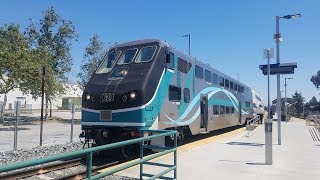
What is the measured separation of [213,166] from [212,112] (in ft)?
27.8

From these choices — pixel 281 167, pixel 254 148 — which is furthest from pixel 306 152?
pixel 281 167

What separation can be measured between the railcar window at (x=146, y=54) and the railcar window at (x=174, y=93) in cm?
140

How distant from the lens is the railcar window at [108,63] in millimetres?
12919

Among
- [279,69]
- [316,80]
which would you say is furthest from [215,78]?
[316,80]

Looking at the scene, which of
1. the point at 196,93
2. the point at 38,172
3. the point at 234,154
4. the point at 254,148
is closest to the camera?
the point at 38,172

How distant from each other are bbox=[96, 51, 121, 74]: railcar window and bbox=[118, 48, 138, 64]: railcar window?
23 cm

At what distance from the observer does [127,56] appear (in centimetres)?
1298

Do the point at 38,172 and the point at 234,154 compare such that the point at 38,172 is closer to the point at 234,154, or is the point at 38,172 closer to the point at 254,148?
the point at 234,154

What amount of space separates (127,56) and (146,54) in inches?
31.6

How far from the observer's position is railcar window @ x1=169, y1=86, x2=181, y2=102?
42.8 ft

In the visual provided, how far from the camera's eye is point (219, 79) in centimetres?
2036

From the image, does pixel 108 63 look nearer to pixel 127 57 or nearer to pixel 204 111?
pixel 127 57

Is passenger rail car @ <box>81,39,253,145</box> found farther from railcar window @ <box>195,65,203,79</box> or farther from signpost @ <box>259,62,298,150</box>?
signpost @ <box>259,62,298,150</box>

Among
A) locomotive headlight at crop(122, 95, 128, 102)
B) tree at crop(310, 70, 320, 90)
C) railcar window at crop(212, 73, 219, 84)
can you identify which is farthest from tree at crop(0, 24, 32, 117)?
tree at crop(310, 70, 320, 90)
